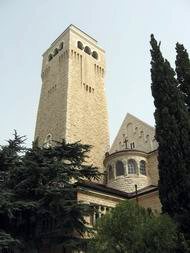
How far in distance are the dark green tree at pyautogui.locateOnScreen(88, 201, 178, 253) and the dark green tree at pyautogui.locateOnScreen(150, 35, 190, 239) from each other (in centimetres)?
115

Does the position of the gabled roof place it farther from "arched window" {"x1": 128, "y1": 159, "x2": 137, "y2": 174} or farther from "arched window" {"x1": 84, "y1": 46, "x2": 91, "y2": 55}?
"arched window" {"x1": 84, "y1": 46, "x2": 91, "y2": 55}

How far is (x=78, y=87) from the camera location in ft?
114

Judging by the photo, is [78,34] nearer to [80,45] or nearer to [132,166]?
[80,45]

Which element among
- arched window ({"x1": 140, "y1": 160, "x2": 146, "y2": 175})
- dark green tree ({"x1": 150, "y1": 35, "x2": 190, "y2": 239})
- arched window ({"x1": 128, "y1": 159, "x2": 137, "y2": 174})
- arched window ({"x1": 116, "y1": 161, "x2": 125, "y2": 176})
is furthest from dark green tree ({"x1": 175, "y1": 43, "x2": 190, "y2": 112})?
arched window ({"x1": 116, "y1": 161, "x2": 125, "y2": 176})

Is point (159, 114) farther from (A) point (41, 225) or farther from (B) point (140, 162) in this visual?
(B) point (140, 162)

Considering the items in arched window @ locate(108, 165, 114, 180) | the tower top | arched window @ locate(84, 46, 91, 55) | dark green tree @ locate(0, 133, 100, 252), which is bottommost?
dark green tree @ locate(0, 133, 100, 252)

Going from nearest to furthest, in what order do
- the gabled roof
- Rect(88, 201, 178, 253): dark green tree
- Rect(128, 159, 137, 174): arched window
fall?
Rect(88, 201, 178, 253): dark green tree
Rect(128, 159, 137, 174): arched window
the gabled roof

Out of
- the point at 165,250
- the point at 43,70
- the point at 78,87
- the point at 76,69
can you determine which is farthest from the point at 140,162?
the point at 43,70

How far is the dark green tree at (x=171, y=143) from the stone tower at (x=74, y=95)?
14.6m

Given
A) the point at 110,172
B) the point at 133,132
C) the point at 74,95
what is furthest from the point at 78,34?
the point at 110,172

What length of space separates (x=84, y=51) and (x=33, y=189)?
86.1 feet

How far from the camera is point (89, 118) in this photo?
3403cm

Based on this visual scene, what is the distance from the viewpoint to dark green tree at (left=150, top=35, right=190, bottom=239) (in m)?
13.6

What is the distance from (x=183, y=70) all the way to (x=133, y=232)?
10.6m
